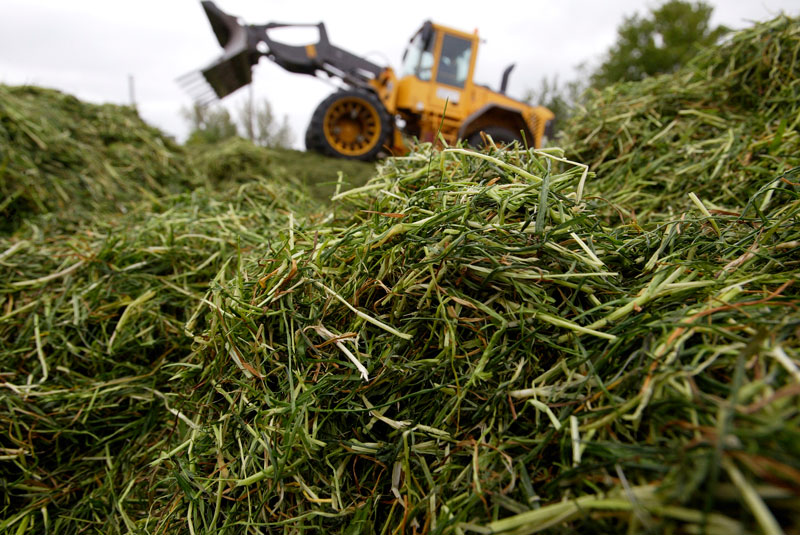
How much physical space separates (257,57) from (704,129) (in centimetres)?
693

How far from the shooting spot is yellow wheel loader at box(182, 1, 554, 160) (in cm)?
674

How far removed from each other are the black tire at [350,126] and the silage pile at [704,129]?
185 inches

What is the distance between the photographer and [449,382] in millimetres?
985

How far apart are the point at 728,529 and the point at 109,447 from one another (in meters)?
1.79

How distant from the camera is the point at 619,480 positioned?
691 mm

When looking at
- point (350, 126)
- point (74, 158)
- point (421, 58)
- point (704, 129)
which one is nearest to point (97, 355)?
point (74, 158)

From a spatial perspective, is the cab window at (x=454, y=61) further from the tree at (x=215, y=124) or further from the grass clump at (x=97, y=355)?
the tree at (x=215, y=124)

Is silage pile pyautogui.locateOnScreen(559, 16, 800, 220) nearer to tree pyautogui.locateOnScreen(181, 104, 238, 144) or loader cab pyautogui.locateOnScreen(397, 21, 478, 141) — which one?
loader cab pyautogui.locateOnScreen(397, 21, 478, 141)

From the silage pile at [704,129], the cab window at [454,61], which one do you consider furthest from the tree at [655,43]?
the silage pile at [704,129]

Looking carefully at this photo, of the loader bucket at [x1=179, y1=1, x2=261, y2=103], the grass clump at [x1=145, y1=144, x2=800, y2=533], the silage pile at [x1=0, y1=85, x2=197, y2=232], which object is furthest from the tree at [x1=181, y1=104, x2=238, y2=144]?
the grass clump at [x1=145, y1=144, x2=800, y2=533]

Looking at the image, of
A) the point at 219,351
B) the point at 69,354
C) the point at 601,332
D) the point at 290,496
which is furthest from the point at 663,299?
the point at 69,354

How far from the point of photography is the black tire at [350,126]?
22.2 ft

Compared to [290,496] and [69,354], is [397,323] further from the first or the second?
[69,354]

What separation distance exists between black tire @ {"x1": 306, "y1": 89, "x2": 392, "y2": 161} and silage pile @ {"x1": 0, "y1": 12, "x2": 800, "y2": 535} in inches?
218
